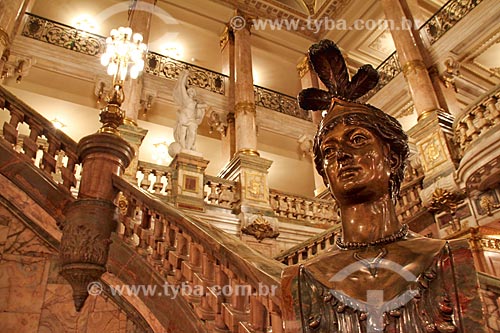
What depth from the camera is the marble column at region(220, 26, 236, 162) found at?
36.7 ft

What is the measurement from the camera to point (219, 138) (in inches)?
534

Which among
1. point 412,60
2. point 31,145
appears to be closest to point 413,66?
point 412,60

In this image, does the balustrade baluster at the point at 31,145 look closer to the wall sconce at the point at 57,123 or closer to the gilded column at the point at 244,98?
the gilded column at the point at 244,98

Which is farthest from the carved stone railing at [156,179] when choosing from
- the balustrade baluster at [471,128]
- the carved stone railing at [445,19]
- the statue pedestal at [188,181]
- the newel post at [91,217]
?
the carved stone railing at [445,19]

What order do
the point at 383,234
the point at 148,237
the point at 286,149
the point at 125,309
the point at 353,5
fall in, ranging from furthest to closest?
1. the point at 286,149
2. the point at 353,5
3. the point at 125,309
4. the point at 148,237
5. the point at 383,234

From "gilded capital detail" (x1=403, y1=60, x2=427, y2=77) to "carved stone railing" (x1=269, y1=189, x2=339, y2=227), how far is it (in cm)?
339

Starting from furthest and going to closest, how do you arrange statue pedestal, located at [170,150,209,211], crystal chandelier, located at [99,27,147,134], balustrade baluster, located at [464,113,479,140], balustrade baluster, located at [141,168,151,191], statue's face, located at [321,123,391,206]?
1. statue pedestal, located at [170,150,209,211]
2. balustrade baluster, located at [141,168,151,191]
3. balustrade baluster, located at [464,113,479,140]
4. crystal chandelier, located at [99,27,147,134]
5. statue's face, located at [321,123,391,206]

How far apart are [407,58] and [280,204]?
13.9 ft

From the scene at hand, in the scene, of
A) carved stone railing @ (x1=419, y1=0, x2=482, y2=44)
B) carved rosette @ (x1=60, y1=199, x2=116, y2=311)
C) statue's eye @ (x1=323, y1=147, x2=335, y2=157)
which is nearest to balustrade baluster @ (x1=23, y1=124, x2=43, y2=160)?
carved rosette @ (x1=60, y1=199, x2=116, y2=311)

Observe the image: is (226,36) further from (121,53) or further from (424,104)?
(121,53)

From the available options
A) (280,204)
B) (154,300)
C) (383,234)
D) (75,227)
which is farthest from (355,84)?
(280,204)

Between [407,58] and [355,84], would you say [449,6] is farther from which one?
[355,84]

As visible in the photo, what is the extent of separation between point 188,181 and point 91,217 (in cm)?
452

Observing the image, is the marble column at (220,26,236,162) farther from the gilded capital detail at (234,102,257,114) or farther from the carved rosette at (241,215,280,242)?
the carved rosette at (241,215,280,242)
